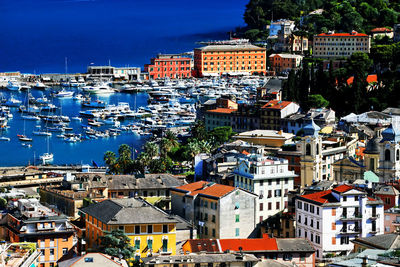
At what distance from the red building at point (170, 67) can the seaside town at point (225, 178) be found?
27.8 meters

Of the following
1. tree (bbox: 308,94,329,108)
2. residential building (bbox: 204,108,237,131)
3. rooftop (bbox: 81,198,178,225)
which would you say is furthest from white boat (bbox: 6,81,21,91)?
rooftop (bbox: 81,198,178,225)

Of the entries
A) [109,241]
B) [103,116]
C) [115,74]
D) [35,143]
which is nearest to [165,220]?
[109,241]

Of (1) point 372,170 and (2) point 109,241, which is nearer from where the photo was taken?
(2) point 109,241

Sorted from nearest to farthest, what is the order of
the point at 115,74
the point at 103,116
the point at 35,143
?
the point at 35,143
the point at 103,116
the point at 115,74

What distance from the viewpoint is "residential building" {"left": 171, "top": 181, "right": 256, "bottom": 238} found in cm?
4988

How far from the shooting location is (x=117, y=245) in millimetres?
43812

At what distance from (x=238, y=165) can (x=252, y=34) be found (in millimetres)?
116408

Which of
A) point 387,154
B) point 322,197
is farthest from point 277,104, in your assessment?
point 322,197

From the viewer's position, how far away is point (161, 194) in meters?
57.4

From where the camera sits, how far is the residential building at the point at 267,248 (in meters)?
44.2

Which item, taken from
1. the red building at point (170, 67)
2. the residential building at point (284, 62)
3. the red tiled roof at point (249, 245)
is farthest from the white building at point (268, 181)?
the red building at point (170, 67)

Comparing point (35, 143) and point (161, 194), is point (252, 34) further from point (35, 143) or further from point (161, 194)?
point (161, 194)

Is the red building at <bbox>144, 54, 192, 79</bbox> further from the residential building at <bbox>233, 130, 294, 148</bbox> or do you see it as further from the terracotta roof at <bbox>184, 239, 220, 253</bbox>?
the terracotta roof at <bbox>184, 239, 220, 253</bbox>

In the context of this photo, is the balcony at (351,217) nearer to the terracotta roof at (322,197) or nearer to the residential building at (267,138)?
the terracotta roof at (322,197)
